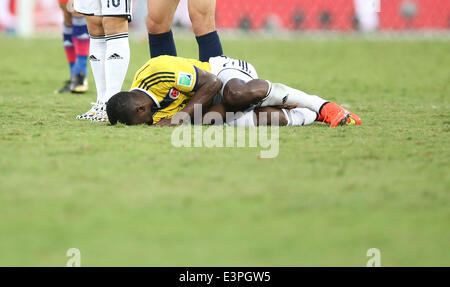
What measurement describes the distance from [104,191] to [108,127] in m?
1.74

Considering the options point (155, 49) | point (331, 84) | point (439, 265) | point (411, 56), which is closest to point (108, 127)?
point (155, 49)

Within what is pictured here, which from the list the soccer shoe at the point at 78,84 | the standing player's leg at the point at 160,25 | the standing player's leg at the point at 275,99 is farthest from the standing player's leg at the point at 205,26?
the soccer shoe at the point at 78,84

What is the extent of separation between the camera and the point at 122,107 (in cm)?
462

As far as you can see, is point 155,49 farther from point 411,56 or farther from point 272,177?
point 411,56

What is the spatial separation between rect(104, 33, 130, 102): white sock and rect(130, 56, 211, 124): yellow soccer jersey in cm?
48

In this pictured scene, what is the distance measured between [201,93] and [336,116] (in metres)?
0.95

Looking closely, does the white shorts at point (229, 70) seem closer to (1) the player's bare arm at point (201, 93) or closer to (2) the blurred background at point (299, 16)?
(1) the player's bare arm at point (201, 93)

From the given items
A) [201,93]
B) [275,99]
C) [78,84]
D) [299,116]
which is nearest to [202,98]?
[201,93]

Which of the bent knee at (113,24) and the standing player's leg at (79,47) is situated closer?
the bent knee at (113,24)

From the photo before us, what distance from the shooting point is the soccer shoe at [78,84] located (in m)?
7.33

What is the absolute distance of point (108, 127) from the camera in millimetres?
4715

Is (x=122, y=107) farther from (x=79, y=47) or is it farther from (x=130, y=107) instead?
(x=79, y=47)

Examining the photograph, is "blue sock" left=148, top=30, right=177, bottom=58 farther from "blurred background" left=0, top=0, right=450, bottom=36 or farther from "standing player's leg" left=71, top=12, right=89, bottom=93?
"blurred background" left=0, top=0, right=450, bottom=36

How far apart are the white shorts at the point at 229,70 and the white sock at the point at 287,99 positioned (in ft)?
0.65
